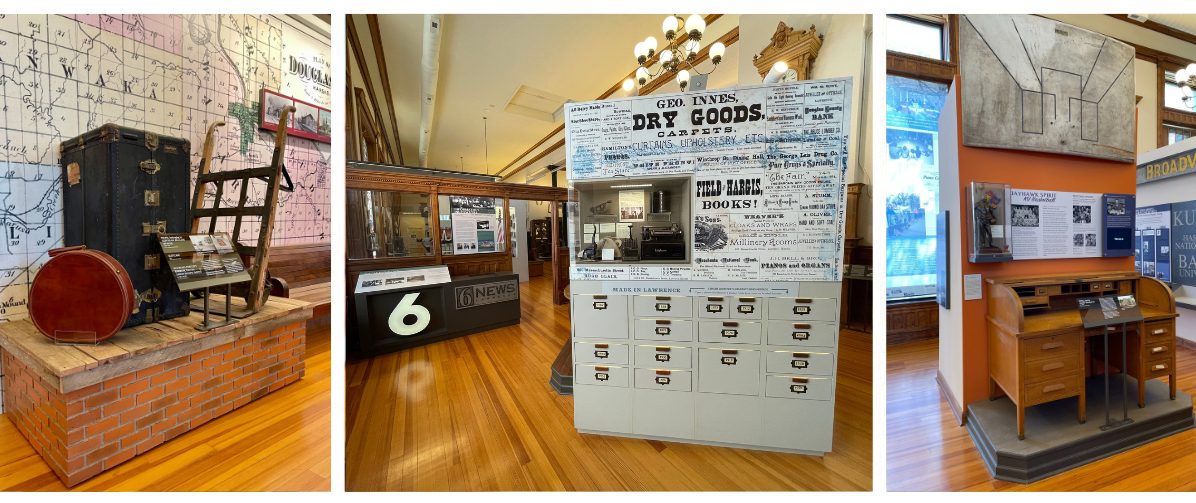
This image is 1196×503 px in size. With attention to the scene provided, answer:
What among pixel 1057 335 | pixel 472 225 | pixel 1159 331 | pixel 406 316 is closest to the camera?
pixel 1057 335

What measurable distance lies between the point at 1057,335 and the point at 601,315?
2.33 metres

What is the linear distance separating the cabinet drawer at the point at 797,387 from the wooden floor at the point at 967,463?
58 cm

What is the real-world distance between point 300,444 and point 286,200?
2066 millimetres

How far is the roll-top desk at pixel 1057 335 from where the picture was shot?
1.84 metres

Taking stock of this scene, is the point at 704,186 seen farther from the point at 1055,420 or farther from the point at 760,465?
the point at 1055,420

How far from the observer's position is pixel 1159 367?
81.7 inches

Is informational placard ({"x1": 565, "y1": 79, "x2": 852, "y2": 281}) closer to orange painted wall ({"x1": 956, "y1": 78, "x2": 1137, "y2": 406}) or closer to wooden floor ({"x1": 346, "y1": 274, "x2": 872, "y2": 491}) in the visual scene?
wooden floor ({"x1": 346, "y1": 274, "x2": 872, "y2": 491})

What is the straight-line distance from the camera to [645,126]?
169 cm

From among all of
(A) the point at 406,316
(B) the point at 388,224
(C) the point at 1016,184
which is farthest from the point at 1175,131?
(B) the point at 388,224

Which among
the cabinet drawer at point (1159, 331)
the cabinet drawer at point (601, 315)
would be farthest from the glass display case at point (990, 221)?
the cabinet drawer at point (601, 315)

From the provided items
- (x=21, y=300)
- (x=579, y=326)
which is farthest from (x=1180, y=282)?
(x=21, y=300)

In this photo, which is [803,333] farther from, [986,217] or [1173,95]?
[1173,95]

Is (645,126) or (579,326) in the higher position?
(645,126)

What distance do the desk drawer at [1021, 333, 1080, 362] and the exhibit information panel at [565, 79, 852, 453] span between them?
1120mm
